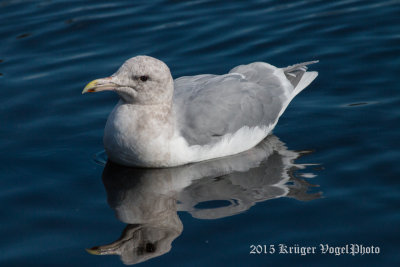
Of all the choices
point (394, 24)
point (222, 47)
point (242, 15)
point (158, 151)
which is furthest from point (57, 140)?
point (394, 24)

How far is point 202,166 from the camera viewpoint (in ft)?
25.3

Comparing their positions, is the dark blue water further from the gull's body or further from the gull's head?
the gull's head

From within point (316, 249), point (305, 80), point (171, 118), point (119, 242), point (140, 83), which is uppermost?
point (140, 83)

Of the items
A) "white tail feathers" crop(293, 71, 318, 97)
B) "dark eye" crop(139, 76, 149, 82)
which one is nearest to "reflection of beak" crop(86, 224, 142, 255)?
"dark eye" crop(139, 76, 149, 82)

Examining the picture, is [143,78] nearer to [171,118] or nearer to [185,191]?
[171,118]

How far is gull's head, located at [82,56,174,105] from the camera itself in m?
7.22

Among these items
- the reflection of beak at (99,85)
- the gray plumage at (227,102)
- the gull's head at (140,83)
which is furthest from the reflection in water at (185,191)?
the reflection of beak at (99,85)

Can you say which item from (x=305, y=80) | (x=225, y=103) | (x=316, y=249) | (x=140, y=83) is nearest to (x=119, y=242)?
(x=316, y=249)

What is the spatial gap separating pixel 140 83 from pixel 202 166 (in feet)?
3.84

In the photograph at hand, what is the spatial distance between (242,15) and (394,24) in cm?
257

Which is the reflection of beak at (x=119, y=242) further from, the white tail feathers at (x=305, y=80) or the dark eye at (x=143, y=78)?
the white tail feathers at (x=305, y=80)

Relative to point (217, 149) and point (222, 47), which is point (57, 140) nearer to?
point (217, 149)

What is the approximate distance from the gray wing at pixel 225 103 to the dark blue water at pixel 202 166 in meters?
0.36

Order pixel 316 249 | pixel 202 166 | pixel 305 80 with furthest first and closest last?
pixel 305 80 < pixel 202 166 < pixel 316 249
